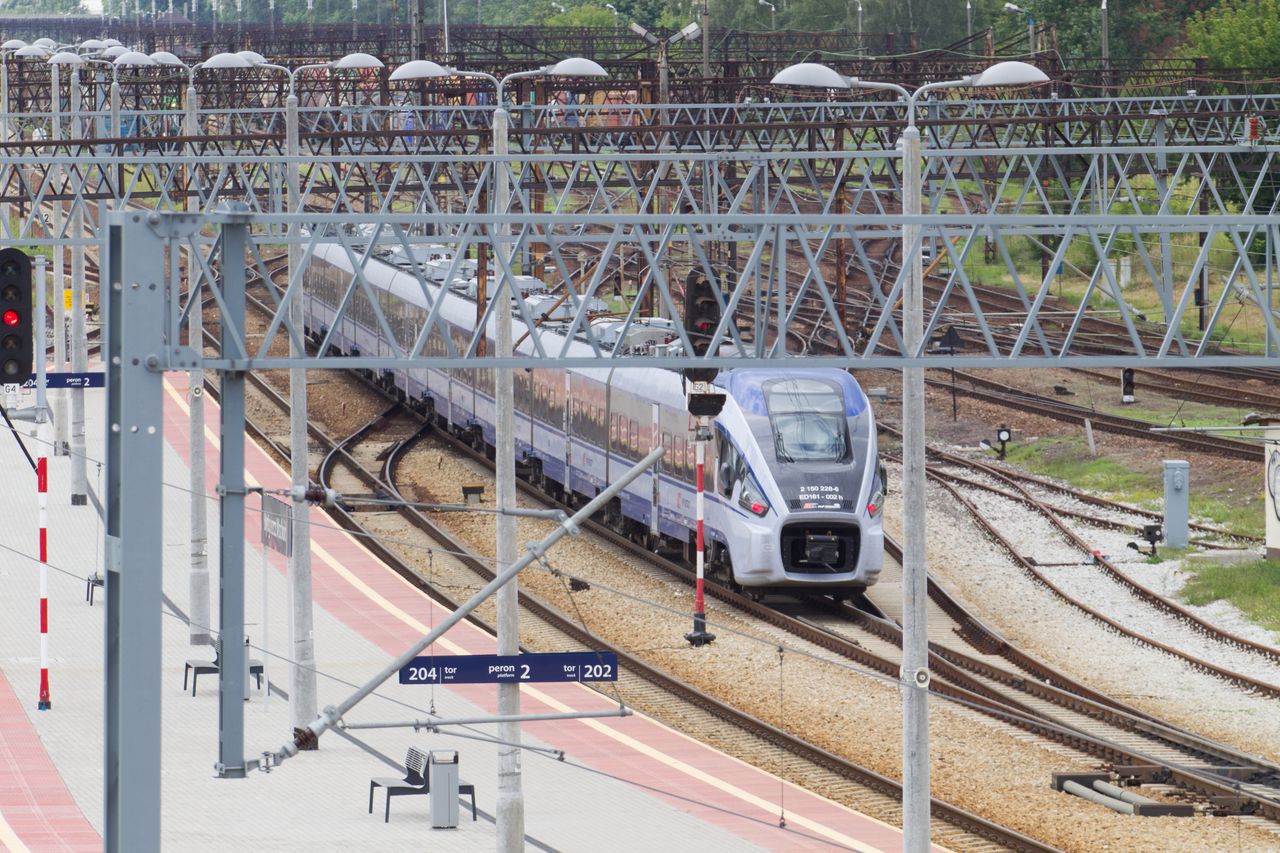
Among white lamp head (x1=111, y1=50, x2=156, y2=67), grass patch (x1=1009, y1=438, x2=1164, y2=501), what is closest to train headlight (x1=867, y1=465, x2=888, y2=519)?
grass patch (x1=1009, y1=438, x2=1164, y2=501)

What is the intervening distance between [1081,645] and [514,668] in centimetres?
1225

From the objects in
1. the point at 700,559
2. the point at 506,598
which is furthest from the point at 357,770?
the point at 700,559

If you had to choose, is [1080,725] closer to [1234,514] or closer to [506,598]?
[506,598]

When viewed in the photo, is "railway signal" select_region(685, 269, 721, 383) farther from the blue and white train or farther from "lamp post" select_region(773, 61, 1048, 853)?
the blue and white train

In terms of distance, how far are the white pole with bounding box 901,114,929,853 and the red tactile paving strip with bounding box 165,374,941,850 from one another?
2.28 m

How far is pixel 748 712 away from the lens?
24.2 meters

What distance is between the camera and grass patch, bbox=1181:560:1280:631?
28.3 metres

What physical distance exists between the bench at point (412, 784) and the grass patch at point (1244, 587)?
40.6 feet

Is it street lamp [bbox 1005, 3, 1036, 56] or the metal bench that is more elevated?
street lamp [bbox 1005, 3, 1036, 56]

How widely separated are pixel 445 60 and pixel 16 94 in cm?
1612

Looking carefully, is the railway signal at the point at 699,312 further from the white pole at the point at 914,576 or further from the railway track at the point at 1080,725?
A: the railway track at the point at 1080,725

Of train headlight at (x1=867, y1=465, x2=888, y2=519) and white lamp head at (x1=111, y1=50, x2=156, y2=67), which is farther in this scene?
white lamp head at (x1=111, y1=50, x2=156, y2=67)

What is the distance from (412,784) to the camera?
20.2m

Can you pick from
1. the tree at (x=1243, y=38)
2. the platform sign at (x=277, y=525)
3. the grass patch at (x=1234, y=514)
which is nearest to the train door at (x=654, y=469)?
the grass patch at (x=1234, y=514)
